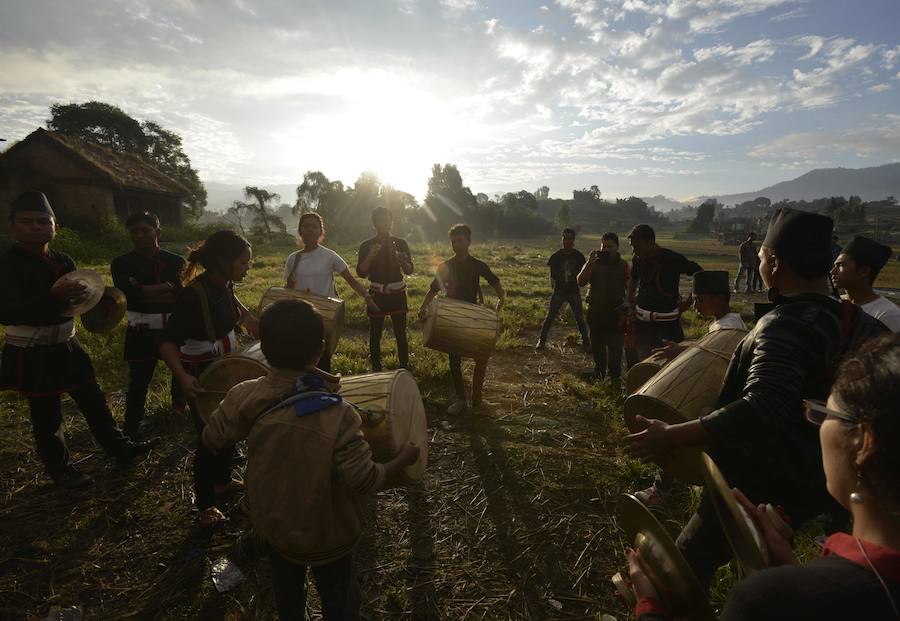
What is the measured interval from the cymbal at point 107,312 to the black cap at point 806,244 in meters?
5.12

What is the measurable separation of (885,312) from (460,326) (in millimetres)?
3701

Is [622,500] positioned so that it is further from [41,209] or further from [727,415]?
[41,209]

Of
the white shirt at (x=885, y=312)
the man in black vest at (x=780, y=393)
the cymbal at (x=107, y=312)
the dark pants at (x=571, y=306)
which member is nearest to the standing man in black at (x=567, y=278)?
the dark pants at (x=571, y=306)

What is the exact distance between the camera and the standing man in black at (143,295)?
444 centimetres

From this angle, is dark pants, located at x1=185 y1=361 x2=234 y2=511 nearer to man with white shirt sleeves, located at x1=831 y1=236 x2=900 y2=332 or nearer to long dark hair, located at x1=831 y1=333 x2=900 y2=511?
long dark hair, located at x1=831 y1=333 x2=900 y2=511

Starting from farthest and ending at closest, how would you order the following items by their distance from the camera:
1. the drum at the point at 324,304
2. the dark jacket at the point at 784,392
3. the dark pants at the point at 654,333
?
the dark pants at the point at 654,333, the drum at the point at 324,304, the dark jacket at the point at 784,392

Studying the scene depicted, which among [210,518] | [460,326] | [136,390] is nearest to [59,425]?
[136,390]

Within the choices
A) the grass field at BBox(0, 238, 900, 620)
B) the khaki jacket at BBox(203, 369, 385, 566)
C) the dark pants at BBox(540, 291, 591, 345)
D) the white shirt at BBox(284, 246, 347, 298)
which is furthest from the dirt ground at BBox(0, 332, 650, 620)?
the dark pants at BBox(540, 291, 591, 345)

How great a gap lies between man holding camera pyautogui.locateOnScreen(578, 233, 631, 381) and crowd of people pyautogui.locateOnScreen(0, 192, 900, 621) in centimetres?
80

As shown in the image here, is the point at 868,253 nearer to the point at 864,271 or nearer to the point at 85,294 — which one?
the point at 864,271

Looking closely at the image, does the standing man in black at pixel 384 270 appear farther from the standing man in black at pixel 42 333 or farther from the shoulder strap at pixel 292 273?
the standing man in black at pixel 42 333

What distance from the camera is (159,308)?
4.54 m

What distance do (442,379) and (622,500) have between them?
488cm

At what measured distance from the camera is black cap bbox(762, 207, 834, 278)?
1970mm
